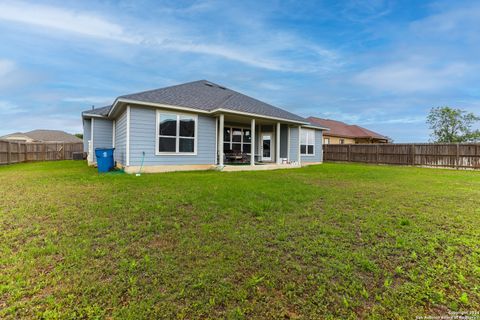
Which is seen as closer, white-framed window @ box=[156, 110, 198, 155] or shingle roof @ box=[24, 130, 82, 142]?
white-framed window @ box=[156, 110, 198, 155]

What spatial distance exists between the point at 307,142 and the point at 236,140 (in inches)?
224

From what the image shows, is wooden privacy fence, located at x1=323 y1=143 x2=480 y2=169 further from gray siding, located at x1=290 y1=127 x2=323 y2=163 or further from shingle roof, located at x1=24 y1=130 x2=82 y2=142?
shingle roof, located at x1=24 y1=130 x2=82 y2=142

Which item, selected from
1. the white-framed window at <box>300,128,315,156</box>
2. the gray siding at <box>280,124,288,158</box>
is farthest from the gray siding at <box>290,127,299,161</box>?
the white-framed window at <box>300,128,315,156</box>

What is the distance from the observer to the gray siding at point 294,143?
15289 millimetres

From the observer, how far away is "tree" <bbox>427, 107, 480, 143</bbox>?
25644 mm

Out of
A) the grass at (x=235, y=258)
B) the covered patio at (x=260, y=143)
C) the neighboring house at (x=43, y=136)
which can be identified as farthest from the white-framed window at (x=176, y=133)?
the neighboring house at (x=43, y=136)

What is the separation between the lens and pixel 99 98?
22969mm

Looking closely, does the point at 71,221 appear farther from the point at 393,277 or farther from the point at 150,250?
the point at 393,277

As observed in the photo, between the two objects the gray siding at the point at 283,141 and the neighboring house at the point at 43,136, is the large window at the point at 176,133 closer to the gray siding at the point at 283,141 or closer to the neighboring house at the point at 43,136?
the gray siding at the point at 283,141

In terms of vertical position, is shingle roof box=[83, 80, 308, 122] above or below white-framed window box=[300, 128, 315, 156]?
above

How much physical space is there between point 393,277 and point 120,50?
52.1 feet

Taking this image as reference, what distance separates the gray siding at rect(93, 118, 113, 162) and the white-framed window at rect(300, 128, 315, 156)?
13.0m

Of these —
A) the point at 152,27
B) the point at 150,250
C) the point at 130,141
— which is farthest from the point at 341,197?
the point at 152,27

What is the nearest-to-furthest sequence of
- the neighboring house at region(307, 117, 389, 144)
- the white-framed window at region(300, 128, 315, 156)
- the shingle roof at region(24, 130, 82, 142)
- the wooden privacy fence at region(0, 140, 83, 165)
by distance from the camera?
the wooden privacy fence at region(0, 140, 83, 165) < the white-framed window at region(300, 128, 315, 156) < the neighboring house at region(307, 117, 389, 144) < the shingle roof at region(24, 130, 82, 142)
